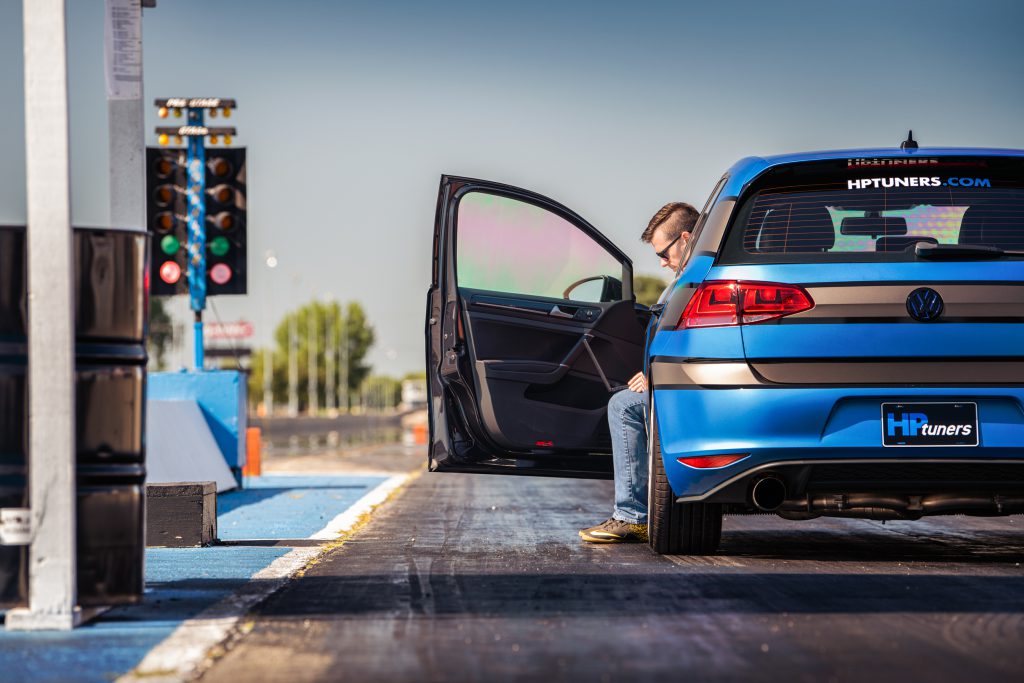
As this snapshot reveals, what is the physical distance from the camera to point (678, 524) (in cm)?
693

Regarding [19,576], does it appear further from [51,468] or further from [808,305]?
[808,305]

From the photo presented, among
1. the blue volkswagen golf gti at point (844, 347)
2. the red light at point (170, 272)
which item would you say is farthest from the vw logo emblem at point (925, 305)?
the red light at point (170, 272)

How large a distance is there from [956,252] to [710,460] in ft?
4.35

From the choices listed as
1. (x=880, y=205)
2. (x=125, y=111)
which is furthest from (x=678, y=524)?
(x=125, y=111)

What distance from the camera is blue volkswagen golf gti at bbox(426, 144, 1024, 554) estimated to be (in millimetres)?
5957

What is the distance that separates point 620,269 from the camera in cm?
842

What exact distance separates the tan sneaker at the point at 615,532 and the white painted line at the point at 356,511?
1.54 metres

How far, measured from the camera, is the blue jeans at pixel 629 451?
775 centimetres

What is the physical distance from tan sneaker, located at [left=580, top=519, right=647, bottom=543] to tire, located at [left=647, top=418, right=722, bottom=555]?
76 centimetres

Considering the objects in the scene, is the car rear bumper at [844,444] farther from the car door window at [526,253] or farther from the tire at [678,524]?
the car door window at [526,253]

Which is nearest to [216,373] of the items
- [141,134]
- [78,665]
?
[141,134]

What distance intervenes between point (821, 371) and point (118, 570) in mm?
2853

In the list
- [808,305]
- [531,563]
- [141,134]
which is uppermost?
[141,134]

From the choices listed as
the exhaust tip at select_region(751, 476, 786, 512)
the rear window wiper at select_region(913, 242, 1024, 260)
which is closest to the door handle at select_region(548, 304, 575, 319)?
the exhaust tip at select_region(751, 476, 786, 512)
